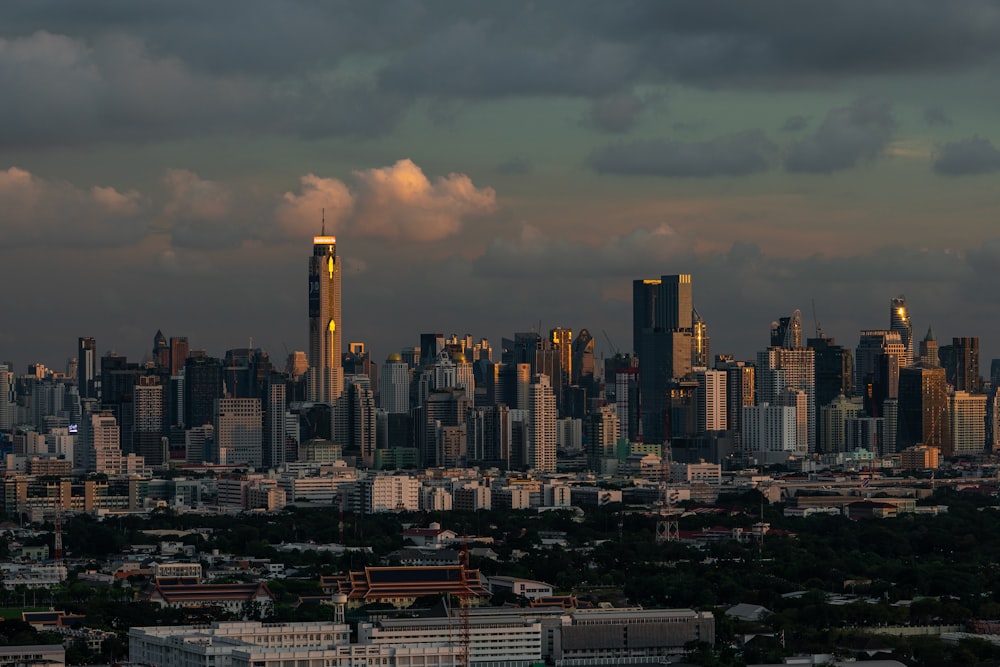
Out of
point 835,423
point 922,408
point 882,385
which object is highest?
point 882,385

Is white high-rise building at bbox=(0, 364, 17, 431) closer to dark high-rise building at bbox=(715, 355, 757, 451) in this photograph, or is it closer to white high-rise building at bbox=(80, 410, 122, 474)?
white high-rise building at bbox=(80, 410, 122, 474)

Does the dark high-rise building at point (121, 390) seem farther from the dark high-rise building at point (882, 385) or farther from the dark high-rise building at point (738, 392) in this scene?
the dark high-rise building at point (882, 385)

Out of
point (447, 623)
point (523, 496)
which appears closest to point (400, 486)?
point (523, 496)

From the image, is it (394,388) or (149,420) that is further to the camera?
(394,388)

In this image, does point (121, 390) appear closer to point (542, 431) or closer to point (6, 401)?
point (6, 401)

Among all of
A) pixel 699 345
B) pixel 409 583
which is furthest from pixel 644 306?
pixel 409 583

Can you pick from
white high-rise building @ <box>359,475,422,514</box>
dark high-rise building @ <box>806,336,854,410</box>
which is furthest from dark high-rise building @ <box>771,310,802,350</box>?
white high-rise building @ <box>359,475,422,514</box>
